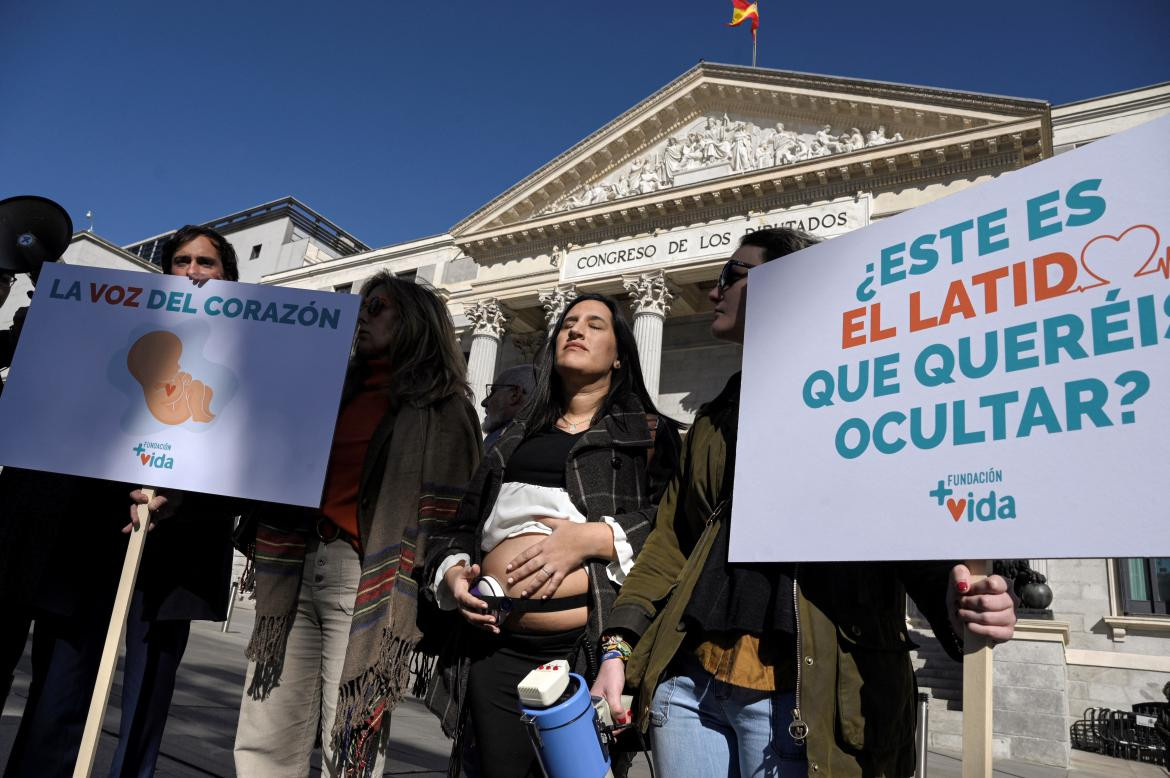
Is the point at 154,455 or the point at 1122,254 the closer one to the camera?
the point at 1122,254

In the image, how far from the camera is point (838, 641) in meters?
1.72

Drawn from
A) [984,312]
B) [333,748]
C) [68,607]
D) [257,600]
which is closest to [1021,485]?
[984,312]

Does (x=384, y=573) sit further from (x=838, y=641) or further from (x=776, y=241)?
(x=776, y=241)

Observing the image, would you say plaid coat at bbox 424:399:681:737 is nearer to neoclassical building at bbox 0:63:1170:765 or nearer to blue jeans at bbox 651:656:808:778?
blue jeans at bbox 651:656:808:778

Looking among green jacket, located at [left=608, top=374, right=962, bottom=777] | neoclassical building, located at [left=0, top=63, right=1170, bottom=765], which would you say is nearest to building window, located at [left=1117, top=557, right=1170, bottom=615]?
neoclassical building, located at [left=0, top=63, right=1170, bottom=765]

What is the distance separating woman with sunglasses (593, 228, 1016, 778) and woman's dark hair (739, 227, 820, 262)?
695mm

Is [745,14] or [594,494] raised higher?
[745,14]

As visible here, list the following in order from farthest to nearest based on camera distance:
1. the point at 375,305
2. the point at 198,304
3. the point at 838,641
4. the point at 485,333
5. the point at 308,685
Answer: the point at 485,333, the point at 375,305, the point at 198,304, the point at 308,685, the point at 838,641

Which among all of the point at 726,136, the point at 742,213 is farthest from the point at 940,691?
the point at 726,136

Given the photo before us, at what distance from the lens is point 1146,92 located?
1761cm

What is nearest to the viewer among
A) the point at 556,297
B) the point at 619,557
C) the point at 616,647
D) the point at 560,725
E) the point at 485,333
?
the point at 560,725

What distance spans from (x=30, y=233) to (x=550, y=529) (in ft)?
9.51

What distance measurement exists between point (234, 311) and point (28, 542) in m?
1.17

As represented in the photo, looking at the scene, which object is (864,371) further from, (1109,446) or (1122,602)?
(1122,602)
